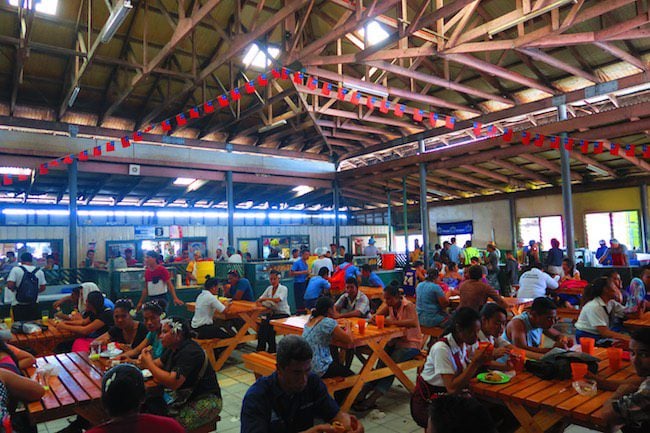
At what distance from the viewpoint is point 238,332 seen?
23.0ft

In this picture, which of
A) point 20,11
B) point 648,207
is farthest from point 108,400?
point 648,207

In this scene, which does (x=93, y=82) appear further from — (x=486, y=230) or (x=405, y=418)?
(x=486, y=230)

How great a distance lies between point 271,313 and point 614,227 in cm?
1512

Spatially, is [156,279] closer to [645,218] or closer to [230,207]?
[230,207]

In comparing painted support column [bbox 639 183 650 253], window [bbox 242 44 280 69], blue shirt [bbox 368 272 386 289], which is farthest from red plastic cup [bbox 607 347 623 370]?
painted support column [bbox 639 183 650 253]

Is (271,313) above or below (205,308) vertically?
below

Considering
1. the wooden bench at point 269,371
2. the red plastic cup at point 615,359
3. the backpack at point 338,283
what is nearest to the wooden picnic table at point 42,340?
the wooden bench at point 269,371

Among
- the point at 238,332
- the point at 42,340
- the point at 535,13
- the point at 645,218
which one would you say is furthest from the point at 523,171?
the point at 42,340

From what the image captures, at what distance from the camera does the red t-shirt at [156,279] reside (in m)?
7.94

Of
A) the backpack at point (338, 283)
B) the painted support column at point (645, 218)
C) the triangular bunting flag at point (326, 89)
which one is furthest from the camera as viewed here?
the painted support column at point (645, 218)

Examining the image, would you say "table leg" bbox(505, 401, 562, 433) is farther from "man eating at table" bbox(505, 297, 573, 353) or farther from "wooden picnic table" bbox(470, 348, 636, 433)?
"man eating at table" bbox(505, 297, 573, 353)

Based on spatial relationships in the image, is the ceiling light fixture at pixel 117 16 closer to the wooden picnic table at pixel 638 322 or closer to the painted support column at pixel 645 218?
the wooden picnic table at pixel 638 322

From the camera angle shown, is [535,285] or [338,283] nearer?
[535,285]

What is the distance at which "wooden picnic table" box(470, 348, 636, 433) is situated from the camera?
2.72m
